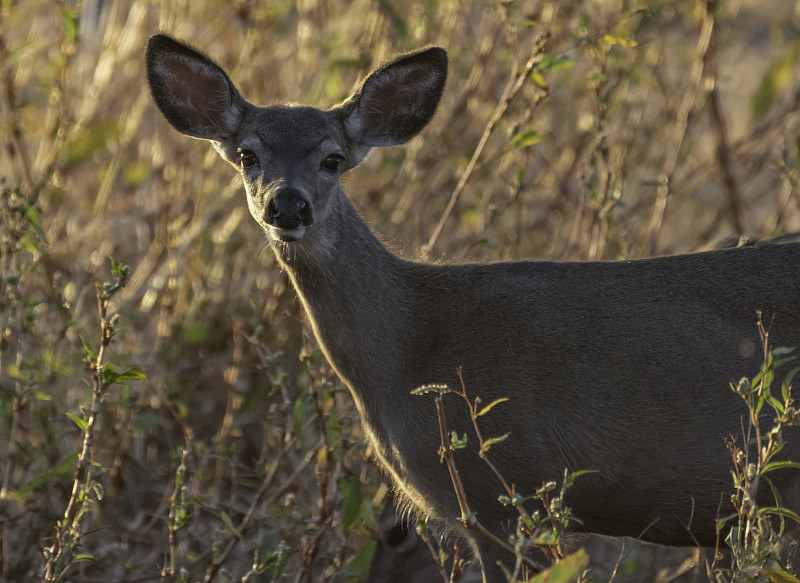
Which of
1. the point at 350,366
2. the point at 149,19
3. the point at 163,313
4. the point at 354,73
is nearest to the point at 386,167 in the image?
the point at 354,73

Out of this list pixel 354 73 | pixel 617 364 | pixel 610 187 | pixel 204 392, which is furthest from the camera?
pixel 354 73

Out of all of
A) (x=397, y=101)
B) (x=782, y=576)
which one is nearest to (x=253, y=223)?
(x=397, y=101)

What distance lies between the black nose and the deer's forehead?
37 cm

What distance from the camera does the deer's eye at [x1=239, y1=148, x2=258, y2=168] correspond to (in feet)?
15.6

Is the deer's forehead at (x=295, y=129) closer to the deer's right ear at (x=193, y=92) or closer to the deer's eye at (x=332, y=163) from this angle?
the deer's eye at (x=332, y=163)

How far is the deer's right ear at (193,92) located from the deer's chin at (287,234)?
81 cm

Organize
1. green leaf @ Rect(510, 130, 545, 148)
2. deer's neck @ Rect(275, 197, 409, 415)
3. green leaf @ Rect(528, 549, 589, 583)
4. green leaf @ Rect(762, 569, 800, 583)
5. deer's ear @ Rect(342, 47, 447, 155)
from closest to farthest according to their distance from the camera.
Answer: green leaf @ Rect(528, 549, 589, 583) → green leaf @ Rect(762, 569, 800, 583) → deer's neck @ Rect(275, 197, 409, 415) → deer's ear @ Rect(342, 47, 447, 155) → green leaf @ Rect(510, 130, 545, 148)

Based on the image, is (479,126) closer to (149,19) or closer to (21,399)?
Result: (149,19)

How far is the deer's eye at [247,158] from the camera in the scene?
4.77m

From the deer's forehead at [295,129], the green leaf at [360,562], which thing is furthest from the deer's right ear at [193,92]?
the green leaf at [360,562]

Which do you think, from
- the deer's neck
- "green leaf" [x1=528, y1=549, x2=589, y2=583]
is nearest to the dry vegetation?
the deer's neck

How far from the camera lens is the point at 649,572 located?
18.8ft

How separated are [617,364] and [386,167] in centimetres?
373

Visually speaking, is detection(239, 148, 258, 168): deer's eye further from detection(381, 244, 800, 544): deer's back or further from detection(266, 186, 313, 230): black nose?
detection(381, 244, 800, 544): deer's back
